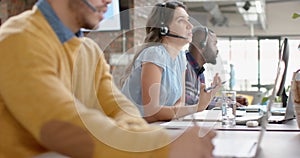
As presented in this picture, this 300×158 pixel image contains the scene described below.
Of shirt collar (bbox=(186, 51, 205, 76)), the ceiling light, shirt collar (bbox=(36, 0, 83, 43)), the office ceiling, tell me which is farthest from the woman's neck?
the ceiling light

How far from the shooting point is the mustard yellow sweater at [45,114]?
1.98 feet

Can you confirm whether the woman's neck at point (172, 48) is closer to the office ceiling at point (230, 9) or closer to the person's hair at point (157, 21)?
the person's hair at point (157, 21)

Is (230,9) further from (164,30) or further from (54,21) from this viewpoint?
(54,21)

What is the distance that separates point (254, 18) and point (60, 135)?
8.70 meters

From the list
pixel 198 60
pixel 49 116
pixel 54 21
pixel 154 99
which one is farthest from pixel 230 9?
pixel 49 116

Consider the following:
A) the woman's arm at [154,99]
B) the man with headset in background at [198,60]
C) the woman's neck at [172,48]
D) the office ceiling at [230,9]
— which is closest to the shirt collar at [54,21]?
the man with headset in background at [198,60]

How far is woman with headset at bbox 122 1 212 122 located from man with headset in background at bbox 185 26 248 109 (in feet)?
0.11

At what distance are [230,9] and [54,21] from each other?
9435mm

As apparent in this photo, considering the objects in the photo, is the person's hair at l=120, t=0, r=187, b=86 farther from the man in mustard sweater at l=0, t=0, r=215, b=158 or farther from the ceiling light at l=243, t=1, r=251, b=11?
the ceiling light at l=243, t=1, r=251, b=11

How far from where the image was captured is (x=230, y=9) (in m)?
9.81

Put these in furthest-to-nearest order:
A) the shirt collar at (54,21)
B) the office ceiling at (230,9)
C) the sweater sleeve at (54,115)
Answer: the office ceiling at (230,9) < the shirt collar at (54,21) < the sweater sleeve at (54,115)

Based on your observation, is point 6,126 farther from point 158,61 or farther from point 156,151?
point 158,61

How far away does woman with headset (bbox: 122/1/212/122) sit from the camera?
4.78 ft

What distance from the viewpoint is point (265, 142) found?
3.28ft
